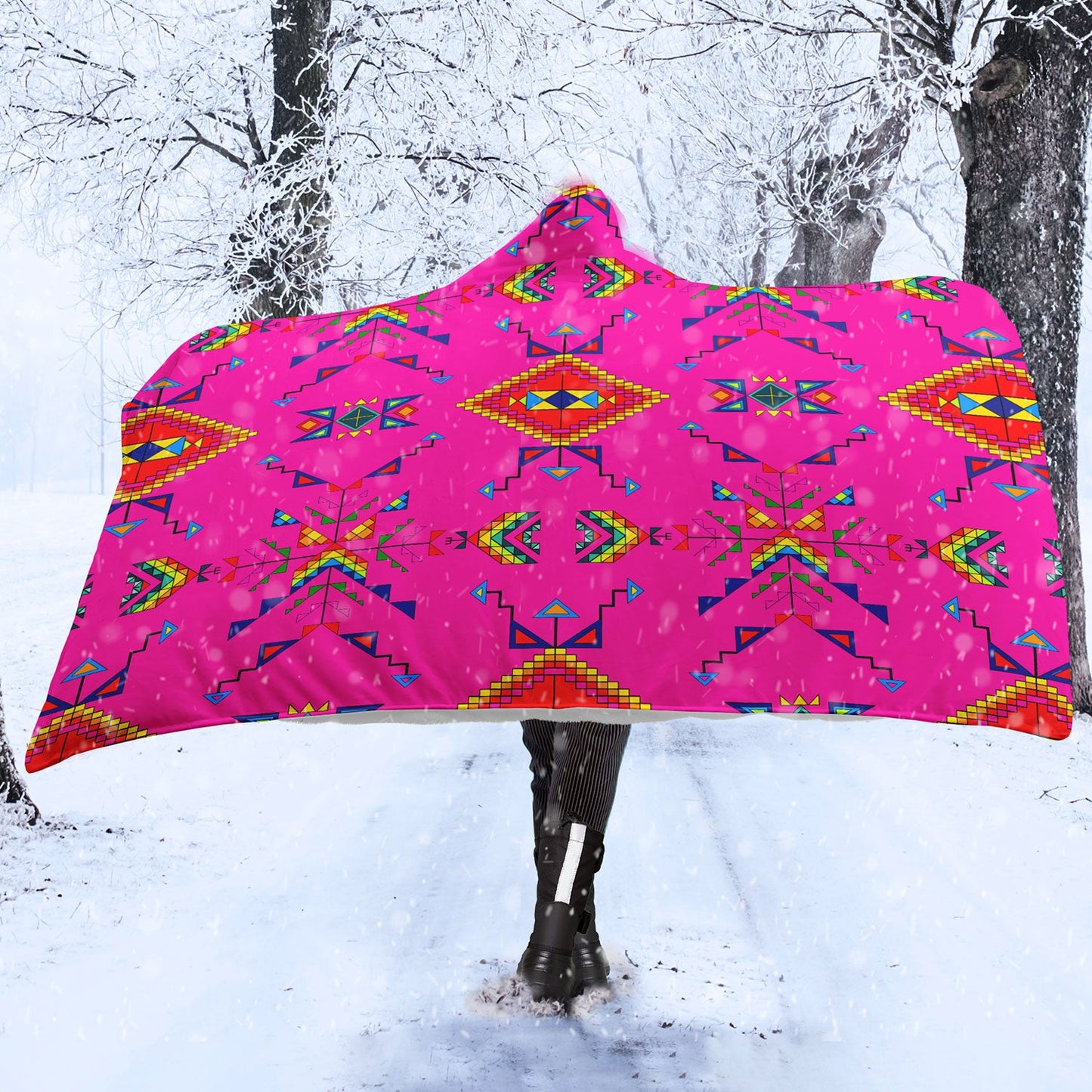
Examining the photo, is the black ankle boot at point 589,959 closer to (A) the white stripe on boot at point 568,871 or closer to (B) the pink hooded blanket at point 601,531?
(A) the white stripe on boot at point 568,871

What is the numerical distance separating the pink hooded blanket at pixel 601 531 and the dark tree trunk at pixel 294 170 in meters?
4.71

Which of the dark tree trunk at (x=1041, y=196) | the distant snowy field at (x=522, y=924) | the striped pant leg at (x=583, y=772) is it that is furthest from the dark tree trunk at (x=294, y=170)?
the striped pant leg at (x=583, y=772)

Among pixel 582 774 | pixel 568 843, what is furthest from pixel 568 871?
pixel 582 774

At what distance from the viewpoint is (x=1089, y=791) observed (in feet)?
16.6

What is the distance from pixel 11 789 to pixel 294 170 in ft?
15.4

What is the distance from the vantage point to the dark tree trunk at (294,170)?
694 centimetres

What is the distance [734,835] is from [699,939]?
3.61 feet

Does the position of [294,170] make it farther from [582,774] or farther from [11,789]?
[582,774]

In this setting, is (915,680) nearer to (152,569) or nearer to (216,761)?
(152,569)

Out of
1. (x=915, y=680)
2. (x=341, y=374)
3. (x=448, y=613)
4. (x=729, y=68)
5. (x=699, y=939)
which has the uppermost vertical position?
(x=729, y=68)

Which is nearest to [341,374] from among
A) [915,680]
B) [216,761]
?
[915,680]

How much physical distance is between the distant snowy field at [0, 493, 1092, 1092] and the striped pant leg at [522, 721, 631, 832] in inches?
23.0

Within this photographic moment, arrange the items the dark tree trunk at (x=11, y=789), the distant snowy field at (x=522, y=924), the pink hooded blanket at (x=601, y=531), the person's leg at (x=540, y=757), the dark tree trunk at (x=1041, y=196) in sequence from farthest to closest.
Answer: the dark tree trunk at (x=1041, y=196) < the dark tree trunk at (x=11, y=789) < the person's leg at (x=540, y=757) < the distant snowy field at (x=522, y=924) < the pink hooded blanket at (x=601, y=531)

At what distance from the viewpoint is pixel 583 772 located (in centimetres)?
263
